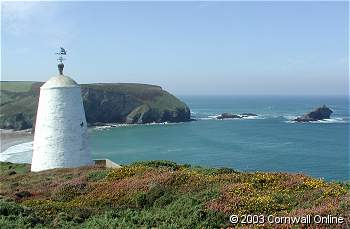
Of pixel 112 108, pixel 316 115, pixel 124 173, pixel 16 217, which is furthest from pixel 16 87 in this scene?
pixel 16 217

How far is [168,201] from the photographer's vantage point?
13102 mm

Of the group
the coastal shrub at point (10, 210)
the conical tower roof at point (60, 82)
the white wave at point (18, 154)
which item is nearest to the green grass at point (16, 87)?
the white wave at point (18, 154)

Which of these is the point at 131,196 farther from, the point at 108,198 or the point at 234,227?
the point at 234,227

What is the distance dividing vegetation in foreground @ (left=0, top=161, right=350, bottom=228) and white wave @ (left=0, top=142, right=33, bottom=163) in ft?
155

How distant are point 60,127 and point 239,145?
188ft

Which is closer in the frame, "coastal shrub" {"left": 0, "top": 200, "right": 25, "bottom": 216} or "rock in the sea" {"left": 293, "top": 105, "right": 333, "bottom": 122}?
"coastal shrub" {"left": 0, "top": 200, "right": 25, "bottom": 216}

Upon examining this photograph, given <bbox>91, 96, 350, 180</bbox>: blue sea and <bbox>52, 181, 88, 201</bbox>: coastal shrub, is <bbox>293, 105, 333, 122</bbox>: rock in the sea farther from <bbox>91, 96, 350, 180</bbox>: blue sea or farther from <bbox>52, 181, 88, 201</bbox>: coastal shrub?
<bbox>52, 181, 88, 201</bbox>: coastal shrub

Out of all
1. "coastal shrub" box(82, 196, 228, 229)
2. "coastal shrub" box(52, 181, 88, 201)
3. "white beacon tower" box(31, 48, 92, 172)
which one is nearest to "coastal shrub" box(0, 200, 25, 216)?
"coastal shrub" box(82, 196, 228, 229)

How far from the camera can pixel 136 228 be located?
995cm

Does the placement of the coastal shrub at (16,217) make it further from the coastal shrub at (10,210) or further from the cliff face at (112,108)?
the cliff face at (112,108)

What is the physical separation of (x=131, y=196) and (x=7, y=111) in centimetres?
11897

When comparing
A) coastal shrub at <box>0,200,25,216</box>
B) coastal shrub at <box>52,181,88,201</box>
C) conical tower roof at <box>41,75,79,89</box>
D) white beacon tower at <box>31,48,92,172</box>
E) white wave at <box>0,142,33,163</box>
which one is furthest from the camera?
white wave at <box>0,142,33,163</box>

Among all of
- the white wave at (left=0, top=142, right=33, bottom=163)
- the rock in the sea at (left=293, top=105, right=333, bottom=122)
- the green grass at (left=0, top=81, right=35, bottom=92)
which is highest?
the green grass at (left=0, top=81, right=35, bottom=92)

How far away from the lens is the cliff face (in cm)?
11835
